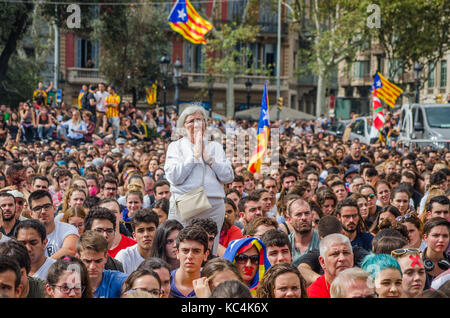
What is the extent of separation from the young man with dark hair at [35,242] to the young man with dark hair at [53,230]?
57 cm

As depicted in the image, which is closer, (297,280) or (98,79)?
(297,280)

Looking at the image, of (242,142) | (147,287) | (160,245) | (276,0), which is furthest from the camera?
(276,0)

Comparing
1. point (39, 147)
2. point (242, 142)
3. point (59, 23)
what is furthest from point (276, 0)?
point (39, 147)

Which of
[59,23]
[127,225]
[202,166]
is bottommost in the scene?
[127,225]

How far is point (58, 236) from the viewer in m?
7.59

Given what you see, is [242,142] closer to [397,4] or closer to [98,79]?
[397,4]

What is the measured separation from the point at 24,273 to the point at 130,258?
186 centimetres

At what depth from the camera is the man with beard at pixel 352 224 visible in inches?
313

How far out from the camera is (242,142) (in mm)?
21359

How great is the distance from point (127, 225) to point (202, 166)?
8.02 ft

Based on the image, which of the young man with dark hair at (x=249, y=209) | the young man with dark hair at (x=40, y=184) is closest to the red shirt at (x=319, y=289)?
the young man with dark hair at (x=249, y=209)

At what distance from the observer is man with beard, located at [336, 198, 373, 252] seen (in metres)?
7.94

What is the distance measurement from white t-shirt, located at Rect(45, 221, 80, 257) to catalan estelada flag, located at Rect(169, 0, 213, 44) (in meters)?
16.5

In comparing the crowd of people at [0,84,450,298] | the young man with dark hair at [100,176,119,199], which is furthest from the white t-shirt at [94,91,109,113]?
the young man with dark hair at [100,176,119,199]
